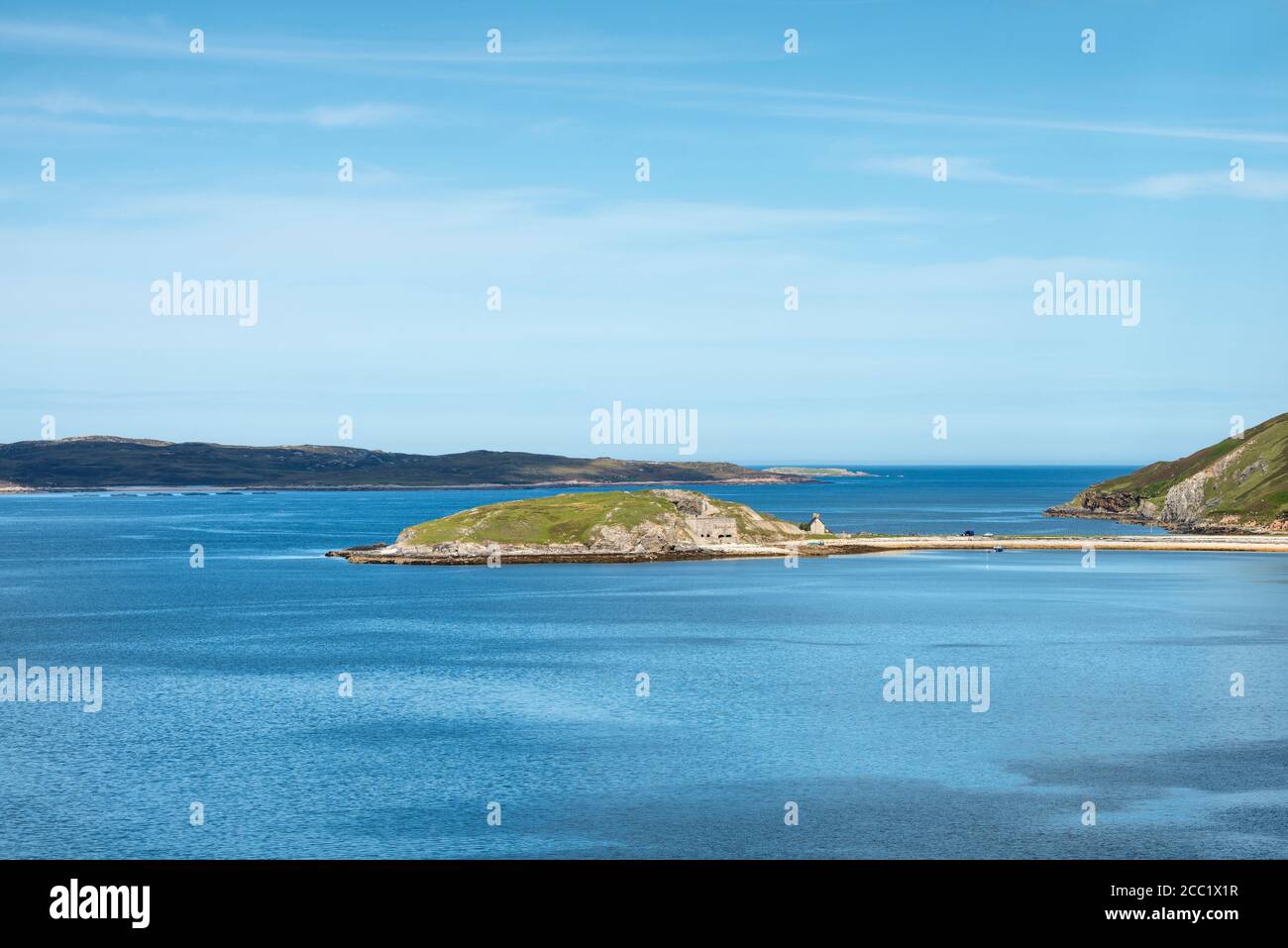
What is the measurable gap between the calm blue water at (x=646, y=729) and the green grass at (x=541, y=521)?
46.3 meters

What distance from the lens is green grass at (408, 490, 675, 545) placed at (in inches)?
7052

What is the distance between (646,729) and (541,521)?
11878 cm

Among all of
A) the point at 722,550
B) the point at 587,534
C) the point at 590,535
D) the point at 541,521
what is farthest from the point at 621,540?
the point at 722,550

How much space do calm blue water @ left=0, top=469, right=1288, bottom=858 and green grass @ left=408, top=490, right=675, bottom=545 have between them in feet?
152

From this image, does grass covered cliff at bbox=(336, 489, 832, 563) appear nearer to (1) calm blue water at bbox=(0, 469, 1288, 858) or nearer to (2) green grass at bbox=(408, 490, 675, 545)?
(2) green grass at bbox=(408, 490, 675, 545)

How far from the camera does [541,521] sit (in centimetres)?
18488

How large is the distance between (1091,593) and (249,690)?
91003mm

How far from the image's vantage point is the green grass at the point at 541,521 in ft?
588

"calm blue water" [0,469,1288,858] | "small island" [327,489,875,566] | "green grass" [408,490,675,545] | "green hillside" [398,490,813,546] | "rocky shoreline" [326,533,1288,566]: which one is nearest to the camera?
"calm blue water" [0,469,1288,858]
